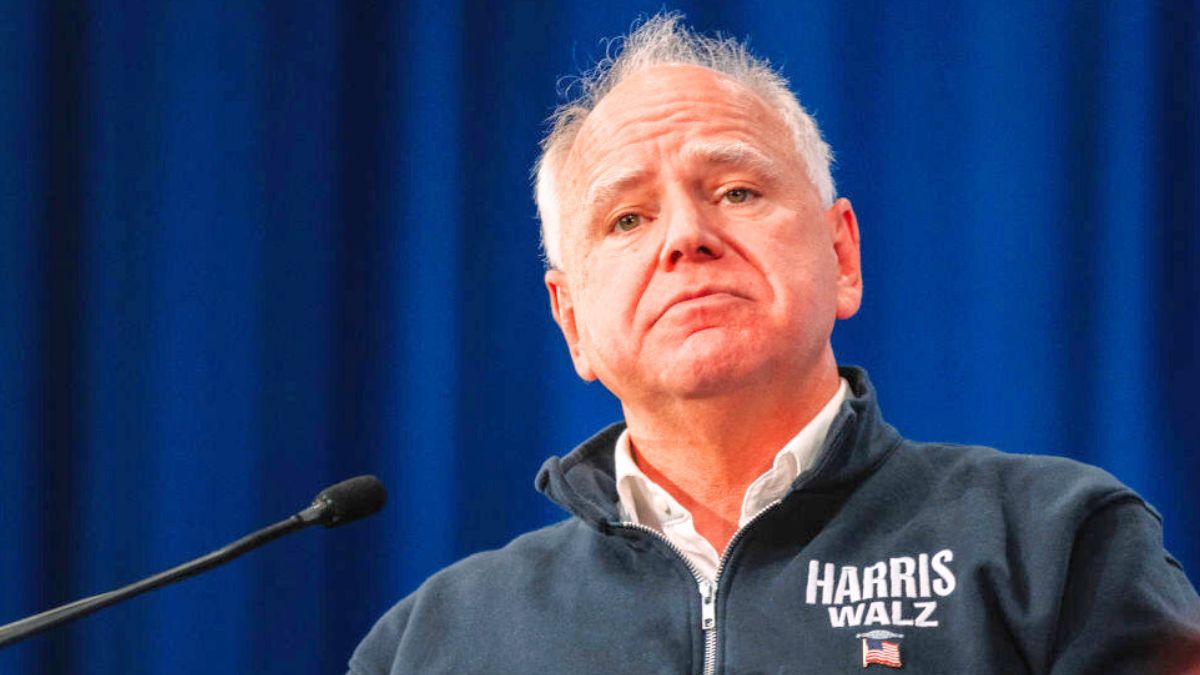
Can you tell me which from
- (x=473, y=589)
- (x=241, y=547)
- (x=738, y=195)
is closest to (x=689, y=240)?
(x=738, y=195)

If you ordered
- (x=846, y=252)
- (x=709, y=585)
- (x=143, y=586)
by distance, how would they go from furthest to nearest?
(x=846, y=252) < (x=709, y=585) < (x=143, y=586)

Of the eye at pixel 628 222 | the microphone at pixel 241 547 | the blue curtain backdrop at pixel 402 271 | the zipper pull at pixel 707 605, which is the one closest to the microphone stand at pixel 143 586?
the microphone at pixel 241 547

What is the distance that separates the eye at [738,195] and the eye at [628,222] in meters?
0.12

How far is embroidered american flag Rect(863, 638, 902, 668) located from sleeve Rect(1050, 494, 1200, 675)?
152mm

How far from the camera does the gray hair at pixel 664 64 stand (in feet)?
6.27

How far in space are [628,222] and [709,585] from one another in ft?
1.61

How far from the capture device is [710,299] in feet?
5.37

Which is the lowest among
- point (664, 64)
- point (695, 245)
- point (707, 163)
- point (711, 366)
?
point (711, 366)

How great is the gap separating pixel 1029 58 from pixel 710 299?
98 centimetres

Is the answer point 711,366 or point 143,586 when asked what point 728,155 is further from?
point 143,586

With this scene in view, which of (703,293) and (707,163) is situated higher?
(707,163)

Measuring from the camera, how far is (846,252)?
1.90m

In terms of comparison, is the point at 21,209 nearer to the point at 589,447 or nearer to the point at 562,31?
the point at 562,31

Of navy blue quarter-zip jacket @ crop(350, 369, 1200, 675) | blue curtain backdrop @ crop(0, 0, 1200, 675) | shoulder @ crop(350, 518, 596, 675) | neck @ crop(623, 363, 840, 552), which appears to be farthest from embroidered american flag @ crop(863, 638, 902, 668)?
blue curtain backdrop @ crop(0, 0, 1200, 675)
